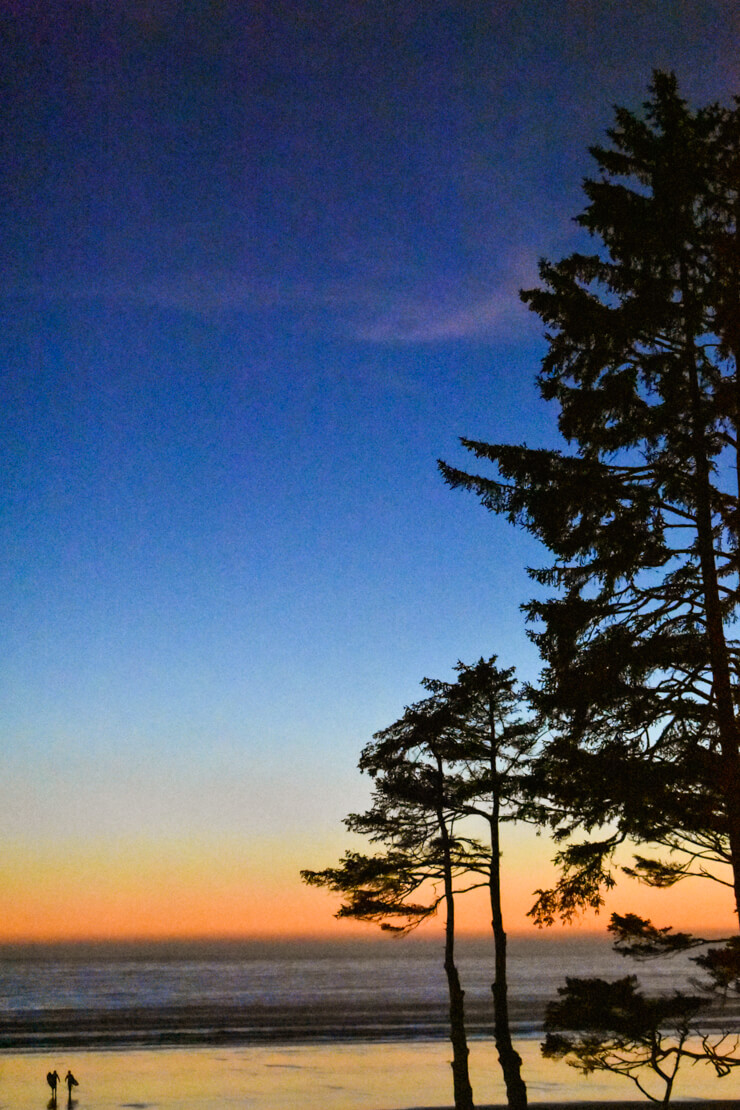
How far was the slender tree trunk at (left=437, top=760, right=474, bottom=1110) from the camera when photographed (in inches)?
773

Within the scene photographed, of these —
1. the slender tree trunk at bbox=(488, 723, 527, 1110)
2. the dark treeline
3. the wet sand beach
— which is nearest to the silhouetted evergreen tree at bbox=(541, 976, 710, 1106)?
the dark treeline

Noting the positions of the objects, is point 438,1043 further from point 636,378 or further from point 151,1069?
point 636,378

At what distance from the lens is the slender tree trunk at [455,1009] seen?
19.6 metres

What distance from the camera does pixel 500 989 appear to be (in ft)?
63.3

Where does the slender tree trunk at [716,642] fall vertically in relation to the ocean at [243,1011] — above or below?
above

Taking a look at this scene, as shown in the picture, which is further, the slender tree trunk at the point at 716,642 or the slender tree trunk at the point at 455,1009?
the slender tree trunk at the point at 455,1009

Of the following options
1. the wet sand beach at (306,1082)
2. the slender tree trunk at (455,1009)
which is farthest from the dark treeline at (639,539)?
the wet sand beach at (306,1082)

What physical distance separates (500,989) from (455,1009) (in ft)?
6.05

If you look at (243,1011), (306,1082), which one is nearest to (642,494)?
(306,1082)

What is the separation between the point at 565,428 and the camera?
1266 centimetres

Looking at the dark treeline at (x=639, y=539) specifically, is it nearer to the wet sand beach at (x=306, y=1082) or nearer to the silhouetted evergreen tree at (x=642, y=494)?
the silhouetted evergreen tree at (x=642, y=494)

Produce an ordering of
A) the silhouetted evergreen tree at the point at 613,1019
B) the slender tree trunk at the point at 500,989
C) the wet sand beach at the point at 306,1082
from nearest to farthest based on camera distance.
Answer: the silhouetted evergreen tree at the point at 613,1019
the slender tree trunk at the point at 500,989
the wet sand beach at the point at 306,1082

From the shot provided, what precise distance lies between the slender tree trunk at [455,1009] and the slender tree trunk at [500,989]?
2.79 ft

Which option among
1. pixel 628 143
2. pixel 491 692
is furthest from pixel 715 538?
pixel 491 692
